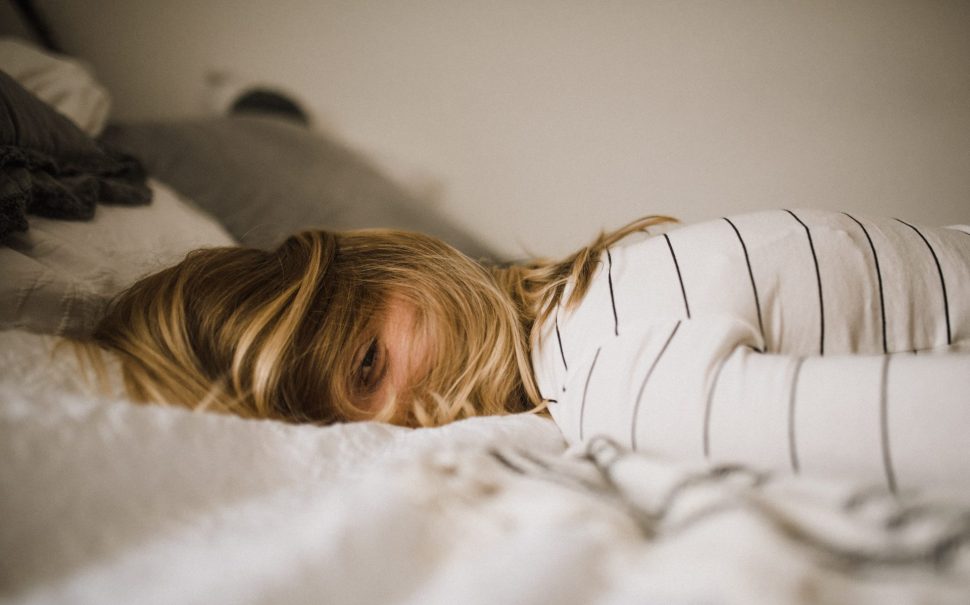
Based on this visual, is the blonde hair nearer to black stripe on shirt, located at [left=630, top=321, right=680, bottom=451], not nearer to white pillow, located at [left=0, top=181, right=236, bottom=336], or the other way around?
white pillow, located at [left=0, top=181, right=236, bottom=336]

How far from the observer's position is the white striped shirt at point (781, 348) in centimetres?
33

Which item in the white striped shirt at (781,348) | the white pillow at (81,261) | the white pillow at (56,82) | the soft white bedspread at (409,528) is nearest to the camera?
the soft white bedspread at (409,528)

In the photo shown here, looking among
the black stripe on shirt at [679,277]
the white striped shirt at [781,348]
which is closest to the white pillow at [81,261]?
the white striped shirt at [781,348]

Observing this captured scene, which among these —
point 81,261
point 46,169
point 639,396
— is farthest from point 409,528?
point 46,169

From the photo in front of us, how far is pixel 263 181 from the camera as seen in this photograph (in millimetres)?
990

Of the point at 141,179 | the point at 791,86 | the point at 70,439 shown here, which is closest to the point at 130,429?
the point at 70,439

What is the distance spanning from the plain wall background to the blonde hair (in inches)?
21.7

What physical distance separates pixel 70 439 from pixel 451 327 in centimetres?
38

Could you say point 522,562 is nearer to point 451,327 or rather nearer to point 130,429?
point 130,429

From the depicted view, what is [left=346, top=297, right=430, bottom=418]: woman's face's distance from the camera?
1.77 ft

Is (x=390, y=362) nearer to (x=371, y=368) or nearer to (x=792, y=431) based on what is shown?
(x=371, y=368)

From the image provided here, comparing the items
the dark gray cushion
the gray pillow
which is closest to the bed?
the dark gray cushion

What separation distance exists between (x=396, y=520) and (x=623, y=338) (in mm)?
286

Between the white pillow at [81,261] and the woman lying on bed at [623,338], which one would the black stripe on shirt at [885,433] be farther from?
the white pillow at [81,261]
